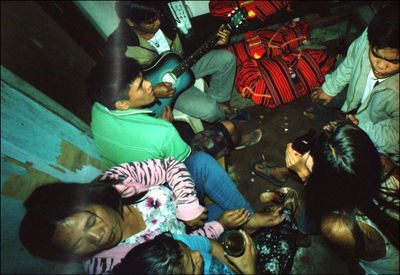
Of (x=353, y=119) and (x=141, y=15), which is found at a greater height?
(x=141, y=15)

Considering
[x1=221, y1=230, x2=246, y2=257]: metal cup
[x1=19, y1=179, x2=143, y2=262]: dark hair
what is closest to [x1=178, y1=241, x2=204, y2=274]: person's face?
[x1=221, y1=230, x2=246, y2=257]: metal cup

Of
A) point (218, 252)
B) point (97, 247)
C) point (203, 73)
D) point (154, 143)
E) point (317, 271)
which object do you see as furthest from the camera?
point (203, 73)

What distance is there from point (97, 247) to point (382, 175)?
7.01 feet

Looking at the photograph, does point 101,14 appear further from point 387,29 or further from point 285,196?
point 285,196

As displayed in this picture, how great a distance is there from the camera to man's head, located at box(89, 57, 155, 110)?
69.5 inches

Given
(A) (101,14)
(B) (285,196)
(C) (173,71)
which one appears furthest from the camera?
(A) (101,14)

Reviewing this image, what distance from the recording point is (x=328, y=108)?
262cm

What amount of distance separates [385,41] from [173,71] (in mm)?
2224

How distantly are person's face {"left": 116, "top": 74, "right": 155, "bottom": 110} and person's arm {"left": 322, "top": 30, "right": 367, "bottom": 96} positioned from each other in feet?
7.41

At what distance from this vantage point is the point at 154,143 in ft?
5.60

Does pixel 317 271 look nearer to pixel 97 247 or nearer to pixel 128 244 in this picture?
pixel 128 244

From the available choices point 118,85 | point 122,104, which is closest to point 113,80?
point 118,85

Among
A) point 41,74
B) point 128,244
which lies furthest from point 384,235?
point 41,74

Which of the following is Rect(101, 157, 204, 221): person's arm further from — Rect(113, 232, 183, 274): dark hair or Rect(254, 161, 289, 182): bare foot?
Rect(254, 161, 289, 182): bare foot
